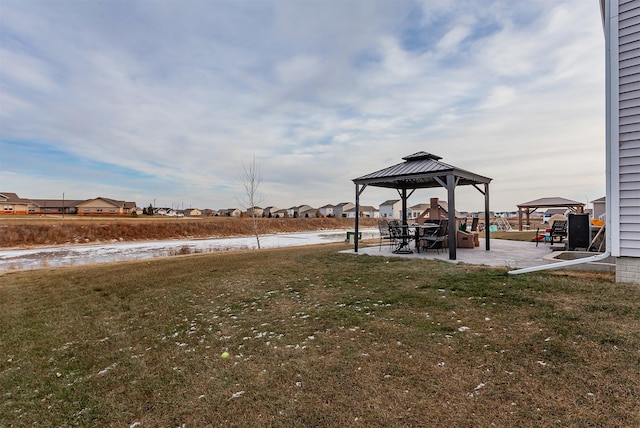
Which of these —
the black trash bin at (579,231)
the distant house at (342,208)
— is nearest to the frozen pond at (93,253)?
the black trash bin at (579,231)

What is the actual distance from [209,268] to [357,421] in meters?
7.43

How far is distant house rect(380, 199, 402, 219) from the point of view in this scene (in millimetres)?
64938

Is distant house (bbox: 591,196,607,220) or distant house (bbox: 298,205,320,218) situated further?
distant house (bbox: 298,205,320,218)

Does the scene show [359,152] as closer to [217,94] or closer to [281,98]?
[281,98]

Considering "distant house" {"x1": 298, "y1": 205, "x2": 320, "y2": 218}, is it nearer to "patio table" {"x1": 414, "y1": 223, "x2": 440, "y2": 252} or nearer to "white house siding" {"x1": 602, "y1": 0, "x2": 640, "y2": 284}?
"patio table" {"x1": 414, "y1": 223, "x2": 440, "y2": 252}

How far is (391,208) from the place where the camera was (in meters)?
66.8

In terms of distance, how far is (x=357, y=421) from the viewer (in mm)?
2020

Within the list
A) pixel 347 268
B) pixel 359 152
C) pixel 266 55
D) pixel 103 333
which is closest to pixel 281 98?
pixel 266 55

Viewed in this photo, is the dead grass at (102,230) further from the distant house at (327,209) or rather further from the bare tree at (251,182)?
the distant house at (327,209)

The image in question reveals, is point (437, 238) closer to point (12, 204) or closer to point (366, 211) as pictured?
point (366, 211)

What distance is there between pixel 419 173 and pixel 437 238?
2.01 m

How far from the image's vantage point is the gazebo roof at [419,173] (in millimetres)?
8438

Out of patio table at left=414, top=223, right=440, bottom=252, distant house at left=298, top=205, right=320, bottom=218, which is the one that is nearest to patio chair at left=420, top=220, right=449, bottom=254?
patio table at left=414, top=223, right=440, bottom=252

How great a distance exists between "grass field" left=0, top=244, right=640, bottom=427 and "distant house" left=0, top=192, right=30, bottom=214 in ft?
226
